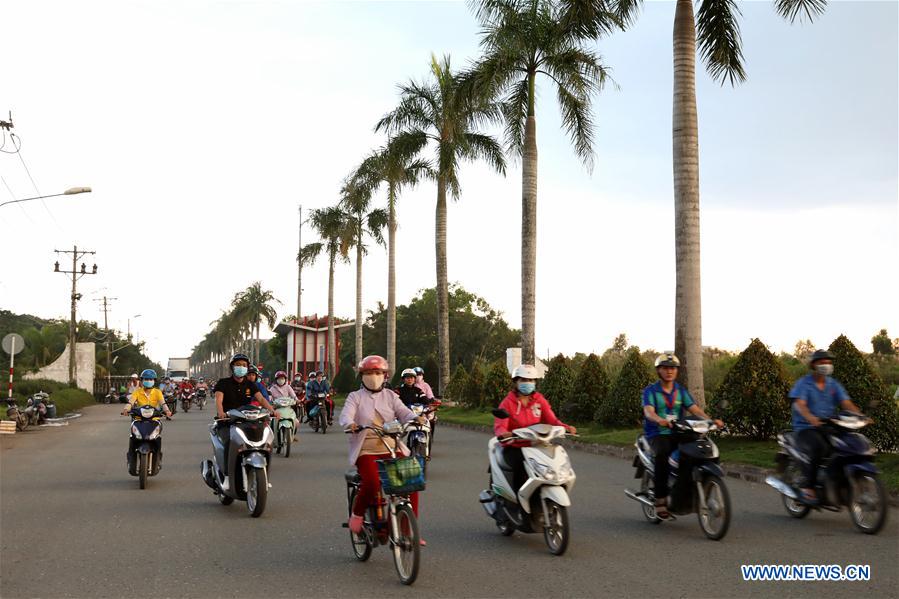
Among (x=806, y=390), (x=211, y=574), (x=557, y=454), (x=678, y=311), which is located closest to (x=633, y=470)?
(x=678, y=311)

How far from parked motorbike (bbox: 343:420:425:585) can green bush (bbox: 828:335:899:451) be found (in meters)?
9.03

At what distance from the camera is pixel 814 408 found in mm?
9984

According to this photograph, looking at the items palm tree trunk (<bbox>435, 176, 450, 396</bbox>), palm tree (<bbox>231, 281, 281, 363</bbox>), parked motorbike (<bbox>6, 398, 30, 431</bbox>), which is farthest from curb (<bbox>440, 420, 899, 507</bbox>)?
palm tree (<bbox>231, 281, 281, 363</bbox>)

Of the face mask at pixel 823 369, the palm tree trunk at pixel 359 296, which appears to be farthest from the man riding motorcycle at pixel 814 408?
the palm tree trunk at pixel 359 296

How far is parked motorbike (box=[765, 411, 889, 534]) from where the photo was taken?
363 inches

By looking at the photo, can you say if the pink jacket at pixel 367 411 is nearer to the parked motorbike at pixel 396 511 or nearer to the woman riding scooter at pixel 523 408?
the parked motorbike at pixel 396 511

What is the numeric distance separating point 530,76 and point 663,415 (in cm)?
2195

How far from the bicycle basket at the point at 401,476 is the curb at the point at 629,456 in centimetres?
652

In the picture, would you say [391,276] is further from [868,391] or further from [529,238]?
[868,391]

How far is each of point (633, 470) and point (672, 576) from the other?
875 centimetres

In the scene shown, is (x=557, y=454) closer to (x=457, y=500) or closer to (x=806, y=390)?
(x=806, y=390)

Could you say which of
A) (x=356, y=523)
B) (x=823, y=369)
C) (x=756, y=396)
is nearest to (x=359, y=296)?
(x=756, y=396)

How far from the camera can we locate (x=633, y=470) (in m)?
16.2

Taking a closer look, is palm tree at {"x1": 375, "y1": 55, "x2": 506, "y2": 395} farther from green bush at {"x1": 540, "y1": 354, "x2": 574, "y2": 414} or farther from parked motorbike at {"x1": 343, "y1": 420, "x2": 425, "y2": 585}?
parked motorbike at {"x1": 343, "y1": 420, "x2": 425, "y2": 585}
